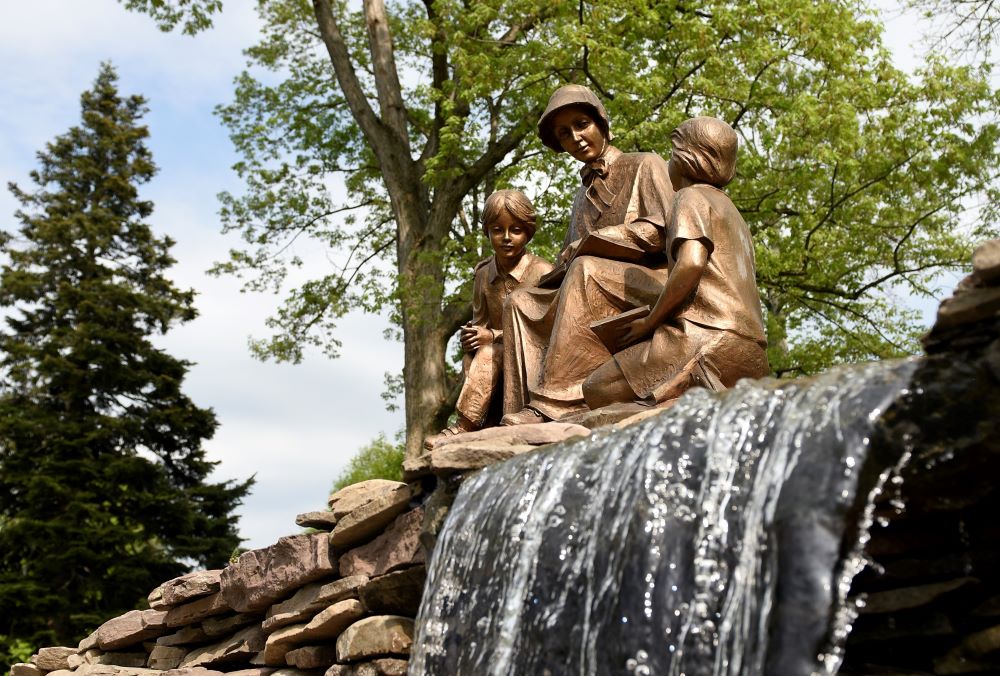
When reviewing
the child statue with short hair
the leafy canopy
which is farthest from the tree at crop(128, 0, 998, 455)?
the child statue with short hair

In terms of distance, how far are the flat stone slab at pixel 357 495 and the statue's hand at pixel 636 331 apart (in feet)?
4.36

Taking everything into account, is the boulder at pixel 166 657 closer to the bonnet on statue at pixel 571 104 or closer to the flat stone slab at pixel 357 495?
the flat stone slab at pixel 357 495

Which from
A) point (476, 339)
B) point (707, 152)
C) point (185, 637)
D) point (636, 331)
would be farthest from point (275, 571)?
point (707, 152)

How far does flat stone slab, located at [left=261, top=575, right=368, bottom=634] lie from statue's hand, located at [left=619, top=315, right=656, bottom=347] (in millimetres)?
1753

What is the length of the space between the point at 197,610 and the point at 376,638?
247 cm

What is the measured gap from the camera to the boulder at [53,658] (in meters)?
9.80

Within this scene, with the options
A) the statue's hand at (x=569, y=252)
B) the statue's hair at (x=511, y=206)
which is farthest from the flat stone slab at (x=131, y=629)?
the statue's hand at (x=569, y=252)

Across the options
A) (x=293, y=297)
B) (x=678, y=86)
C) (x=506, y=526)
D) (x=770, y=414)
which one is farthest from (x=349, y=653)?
(x=293, y=297)

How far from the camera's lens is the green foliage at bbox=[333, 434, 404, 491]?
22.5 metres

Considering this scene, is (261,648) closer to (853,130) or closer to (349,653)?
(349,653)

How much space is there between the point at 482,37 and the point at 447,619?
12070 millimetres

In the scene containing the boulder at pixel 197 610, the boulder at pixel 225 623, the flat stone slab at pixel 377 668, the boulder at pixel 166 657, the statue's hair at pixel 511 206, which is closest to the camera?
the flat stone slab at pixel 377 668

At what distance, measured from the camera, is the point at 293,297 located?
1859 cm

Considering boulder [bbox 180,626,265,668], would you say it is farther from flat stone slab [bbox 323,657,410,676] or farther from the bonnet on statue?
the bonnet on statue
